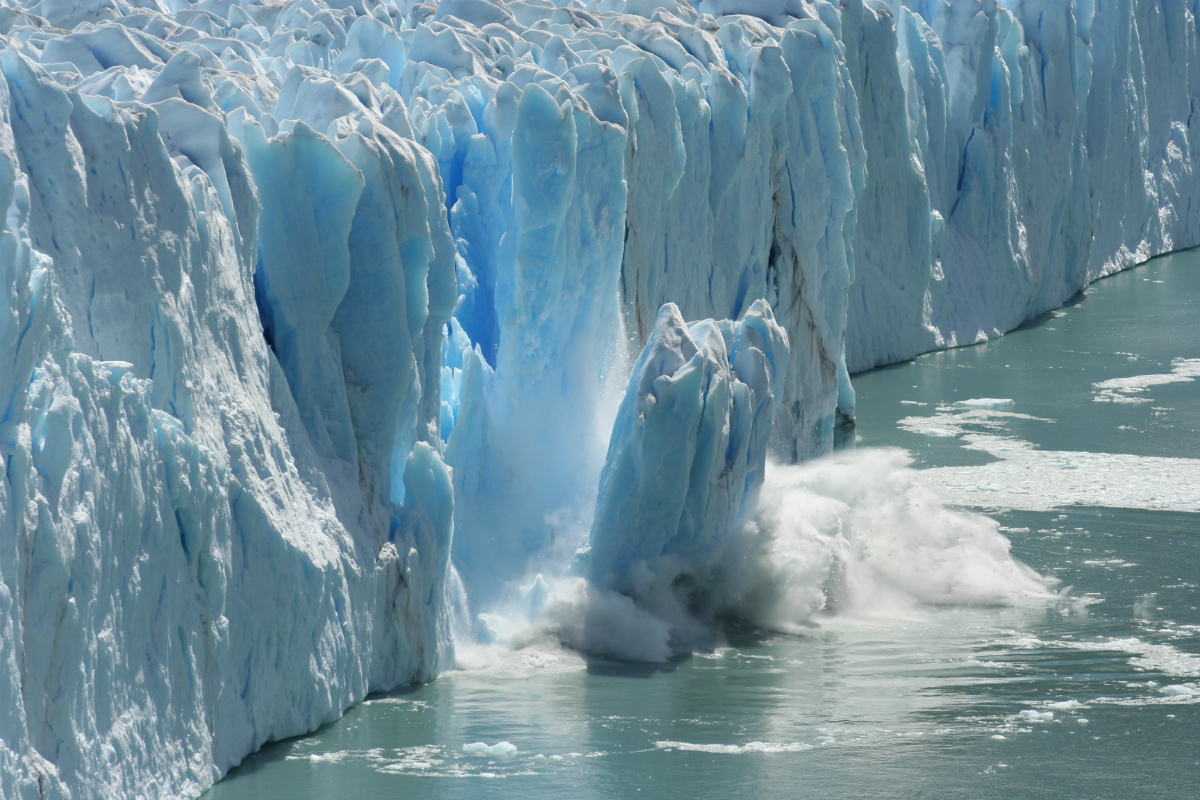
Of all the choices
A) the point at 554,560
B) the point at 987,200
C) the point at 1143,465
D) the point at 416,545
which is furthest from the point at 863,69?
the point at 416,545

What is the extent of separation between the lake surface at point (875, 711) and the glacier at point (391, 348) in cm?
37

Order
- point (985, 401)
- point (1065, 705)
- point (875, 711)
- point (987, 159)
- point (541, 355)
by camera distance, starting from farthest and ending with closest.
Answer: point (987, 159) → point (985, 401) → point (541, 355) → point (1065, 705) → point (875, 711)

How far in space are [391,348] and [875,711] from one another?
297cm

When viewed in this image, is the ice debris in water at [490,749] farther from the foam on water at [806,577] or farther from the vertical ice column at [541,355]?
the vertical ice column at [541,355]

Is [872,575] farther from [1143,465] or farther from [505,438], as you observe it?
[1143,465]

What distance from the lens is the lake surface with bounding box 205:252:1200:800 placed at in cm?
676

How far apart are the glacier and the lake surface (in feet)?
1.22

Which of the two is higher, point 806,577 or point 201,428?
point 201,428

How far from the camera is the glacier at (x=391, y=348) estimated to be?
566cm

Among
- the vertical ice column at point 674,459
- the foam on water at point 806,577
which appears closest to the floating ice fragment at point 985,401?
the foam on water at point 806,577

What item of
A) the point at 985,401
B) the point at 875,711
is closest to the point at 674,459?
the point at 875,711

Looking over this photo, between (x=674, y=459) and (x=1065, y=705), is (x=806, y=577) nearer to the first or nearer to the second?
(x=674, y=459)

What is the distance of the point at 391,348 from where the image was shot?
7.82 meters

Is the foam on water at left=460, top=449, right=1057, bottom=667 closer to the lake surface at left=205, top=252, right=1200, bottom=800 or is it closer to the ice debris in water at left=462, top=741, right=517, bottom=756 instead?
the lake surface at left=205, top=252, right=1200, bottom=800
